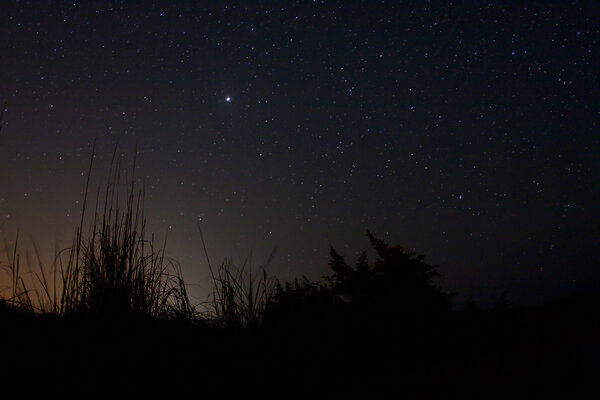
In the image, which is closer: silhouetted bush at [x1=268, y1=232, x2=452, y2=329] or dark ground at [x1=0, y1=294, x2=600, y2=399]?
dark ground at [x1=0, y1=294, x2=600, y2=399]

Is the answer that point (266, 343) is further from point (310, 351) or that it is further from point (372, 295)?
point (372, 295)

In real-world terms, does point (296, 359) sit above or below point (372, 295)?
below

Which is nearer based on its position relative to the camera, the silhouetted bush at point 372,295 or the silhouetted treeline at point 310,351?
the silhouetted treeline at point 310,351

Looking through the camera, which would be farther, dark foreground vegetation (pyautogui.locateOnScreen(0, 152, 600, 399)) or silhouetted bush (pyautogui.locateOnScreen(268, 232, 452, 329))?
silhouetted bush (pyautogui.locateOnScreen(268, 232, 452, 329))

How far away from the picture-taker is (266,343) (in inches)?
74.7

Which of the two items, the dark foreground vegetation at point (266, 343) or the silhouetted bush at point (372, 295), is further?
the silhouetted bush at point (372, 295)

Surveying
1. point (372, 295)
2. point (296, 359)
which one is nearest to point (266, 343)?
point (296, 359)

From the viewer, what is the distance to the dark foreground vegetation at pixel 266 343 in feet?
4.42

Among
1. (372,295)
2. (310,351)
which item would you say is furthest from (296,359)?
(372,295)

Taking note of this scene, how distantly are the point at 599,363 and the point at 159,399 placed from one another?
1529 millimetres

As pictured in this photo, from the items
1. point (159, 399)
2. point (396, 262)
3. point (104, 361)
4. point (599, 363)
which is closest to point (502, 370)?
point (599, 363)

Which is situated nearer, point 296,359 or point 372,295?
point 296,359

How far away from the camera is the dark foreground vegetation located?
53.0 inches

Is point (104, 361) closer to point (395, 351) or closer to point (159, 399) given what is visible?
point (159, 399)
